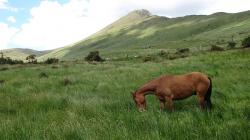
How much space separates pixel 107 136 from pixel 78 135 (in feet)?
2.23

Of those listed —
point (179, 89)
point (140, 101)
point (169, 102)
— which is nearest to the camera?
point (169, 102)

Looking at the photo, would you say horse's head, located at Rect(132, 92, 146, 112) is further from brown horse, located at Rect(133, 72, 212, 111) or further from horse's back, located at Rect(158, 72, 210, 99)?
horse's back, located at Rect(158, 72, 210, 99)

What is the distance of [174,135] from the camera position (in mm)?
7340

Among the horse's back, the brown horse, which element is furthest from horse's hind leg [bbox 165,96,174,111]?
the horse's back

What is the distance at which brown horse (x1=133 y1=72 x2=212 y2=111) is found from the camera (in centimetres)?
1145

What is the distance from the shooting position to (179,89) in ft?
38.2

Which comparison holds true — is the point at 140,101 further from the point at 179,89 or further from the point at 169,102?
the point at 179,89

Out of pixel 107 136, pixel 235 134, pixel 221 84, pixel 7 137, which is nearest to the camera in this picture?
pixel 235 134

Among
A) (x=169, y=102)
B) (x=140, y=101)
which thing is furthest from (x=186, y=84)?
(x=140, y=101)

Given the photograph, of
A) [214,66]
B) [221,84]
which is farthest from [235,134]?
[214,66]

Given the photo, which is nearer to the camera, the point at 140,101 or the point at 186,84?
the point at 186,84

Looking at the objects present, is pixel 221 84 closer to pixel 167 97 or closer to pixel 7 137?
pixel 167 97

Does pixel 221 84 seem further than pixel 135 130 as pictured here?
Yes

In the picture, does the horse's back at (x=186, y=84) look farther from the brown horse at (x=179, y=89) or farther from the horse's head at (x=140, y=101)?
the horse's head at (x=140, y=101)
